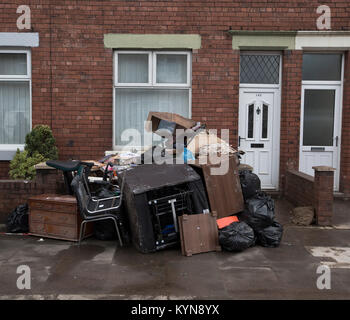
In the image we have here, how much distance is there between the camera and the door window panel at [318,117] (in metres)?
8.87

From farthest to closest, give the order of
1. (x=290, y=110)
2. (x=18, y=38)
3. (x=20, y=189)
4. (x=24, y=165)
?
(x=290, y=110)
(x=18, y=38)
(x=24, y=165)
(x=20, y=189)

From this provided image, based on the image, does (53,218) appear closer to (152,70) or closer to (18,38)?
(152,70)

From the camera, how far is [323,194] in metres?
6.70

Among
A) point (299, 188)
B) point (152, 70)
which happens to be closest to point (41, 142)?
point (152, 70)

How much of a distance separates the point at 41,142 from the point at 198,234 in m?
4.18

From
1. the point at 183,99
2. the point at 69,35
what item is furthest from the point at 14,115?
the point at 183,99

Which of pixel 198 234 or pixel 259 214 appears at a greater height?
pixel 259 214

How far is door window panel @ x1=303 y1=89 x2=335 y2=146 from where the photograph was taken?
29.1 feet

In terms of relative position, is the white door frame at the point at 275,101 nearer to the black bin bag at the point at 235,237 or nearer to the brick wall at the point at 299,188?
the brick wall at the point at 299,188

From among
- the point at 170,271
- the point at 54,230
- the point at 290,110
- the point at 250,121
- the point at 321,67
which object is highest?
the point at 321,67

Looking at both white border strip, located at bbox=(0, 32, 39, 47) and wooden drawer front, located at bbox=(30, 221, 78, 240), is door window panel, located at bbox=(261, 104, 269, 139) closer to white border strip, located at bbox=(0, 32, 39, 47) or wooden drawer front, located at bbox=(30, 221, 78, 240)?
wooden drawer front, located at bbox=(30, 221, 78, 240)

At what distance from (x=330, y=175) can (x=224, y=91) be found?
294cm

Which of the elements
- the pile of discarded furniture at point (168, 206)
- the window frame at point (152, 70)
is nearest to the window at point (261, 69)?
the window frame at point (152, 70)

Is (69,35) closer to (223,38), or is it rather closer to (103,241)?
(223,38)
